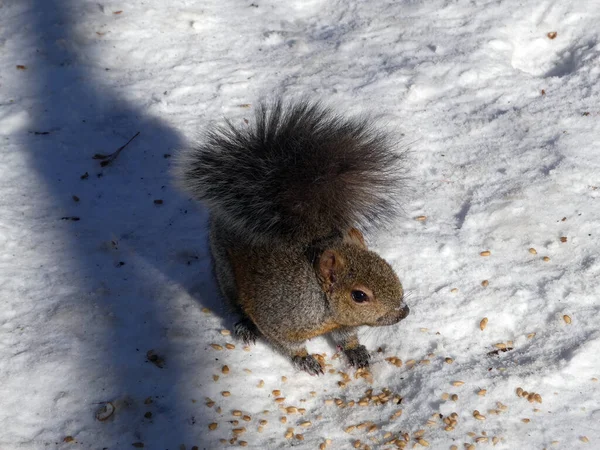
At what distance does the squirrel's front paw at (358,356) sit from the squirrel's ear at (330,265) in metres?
0.44

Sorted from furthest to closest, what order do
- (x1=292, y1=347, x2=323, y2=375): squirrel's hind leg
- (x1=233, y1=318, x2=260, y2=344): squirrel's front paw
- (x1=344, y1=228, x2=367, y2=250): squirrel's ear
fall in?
(x1=233, y1=318, x2=260, y2=344): squirrel's front paw
(x1=292, y1=347, x2=323, y2=375): squirrel's hind leg
(x1=344, y1=228, x2=367, y2=250): squirrel's ear

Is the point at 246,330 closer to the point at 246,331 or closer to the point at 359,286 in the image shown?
the point at 246,331

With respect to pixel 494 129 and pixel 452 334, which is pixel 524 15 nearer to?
pixel 494 129

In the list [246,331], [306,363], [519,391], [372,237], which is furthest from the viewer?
[372,237]

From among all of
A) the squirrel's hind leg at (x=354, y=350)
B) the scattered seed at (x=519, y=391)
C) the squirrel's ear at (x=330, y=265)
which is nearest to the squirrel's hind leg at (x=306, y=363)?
the squirrel's hind leg at (x=354, y=350)

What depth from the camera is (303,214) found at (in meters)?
2.71

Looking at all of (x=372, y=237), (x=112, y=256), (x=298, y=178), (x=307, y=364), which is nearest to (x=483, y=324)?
(x=372, y=237)

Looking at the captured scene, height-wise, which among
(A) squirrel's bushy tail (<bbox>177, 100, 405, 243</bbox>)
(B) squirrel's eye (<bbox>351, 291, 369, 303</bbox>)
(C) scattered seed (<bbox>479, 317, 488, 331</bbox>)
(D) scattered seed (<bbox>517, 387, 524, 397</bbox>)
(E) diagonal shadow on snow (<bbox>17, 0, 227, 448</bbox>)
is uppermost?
(A) squirrel's bushy tail (<bbox>177, 100, 405, 243</bbox>)

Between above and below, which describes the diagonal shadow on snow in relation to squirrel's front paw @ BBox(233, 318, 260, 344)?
below

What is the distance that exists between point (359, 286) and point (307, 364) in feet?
1.64

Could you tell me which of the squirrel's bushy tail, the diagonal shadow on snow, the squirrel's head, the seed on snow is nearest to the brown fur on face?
the squirrel's head

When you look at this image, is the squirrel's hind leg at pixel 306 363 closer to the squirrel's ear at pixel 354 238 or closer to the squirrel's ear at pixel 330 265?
the squirrel's ear at pixel 330 265

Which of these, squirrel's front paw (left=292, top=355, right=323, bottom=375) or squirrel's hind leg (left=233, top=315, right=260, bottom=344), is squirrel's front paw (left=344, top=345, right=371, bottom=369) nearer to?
squirrel's front paw (left=292, top=355, right=323, bottom=375)

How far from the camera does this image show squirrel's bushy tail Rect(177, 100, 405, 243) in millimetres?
2684
